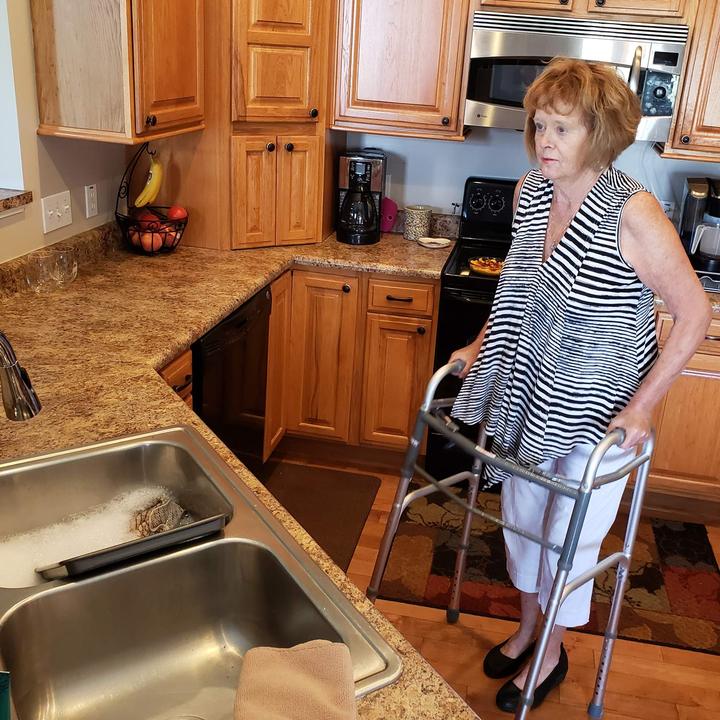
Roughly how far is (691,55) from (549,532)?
1.89 m

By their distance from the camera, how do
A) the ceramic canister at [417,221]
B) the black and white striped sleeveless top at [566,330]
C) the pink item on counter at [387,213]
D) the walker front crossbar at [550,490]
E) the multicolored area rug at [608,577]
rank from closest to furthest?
the walker front crossbar at [550,490]
the black and white striped sleeveless top at [566,330]
the multicolored area rug at [608,577]
the ceramic canister at [417,221]
the pink item on counter at [387,213]

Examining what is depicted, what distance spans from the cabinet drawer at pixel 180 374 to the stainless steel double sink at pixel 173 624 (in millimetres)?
819

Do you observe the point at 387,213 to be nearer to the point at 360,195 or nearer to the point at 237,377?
the point at 360,195

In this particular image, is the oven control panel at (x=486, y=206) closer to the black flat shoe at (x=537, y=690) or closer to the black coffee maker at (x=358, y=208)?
the black coffee maker at (x=358, y=208)

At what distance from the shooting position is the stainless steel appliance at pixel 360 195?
11.0 feet

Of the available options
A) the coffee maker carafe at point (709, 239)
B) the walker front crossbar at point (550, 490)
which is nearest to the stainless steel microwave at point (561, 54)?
the coffee maker carafe at point (709, 239)

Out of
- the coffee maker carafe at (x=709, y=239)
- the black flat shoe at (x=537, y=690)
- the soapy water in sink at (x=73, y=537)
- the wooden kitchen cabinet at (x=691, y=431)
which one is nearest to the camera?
the soapy water in sink at (x=73, y=537)

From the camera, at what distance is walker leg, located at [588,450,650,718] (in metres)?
→ 1.96

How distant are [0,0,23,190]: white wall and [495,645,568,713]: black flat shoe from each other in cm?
206

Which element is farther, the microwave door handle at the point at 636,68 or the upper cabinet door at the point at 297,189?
the upper cabinet door at the point at 297,189

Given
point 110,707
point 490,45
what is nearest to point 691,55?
point 490,45

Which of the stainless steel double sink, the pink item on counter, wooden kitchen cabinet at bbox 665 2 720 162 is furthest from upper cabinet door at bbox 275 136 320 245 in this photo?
the stainless steel double sink

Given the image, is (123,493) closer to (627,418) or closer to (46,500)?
(46,500)

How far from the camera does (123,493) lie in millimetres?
1561
